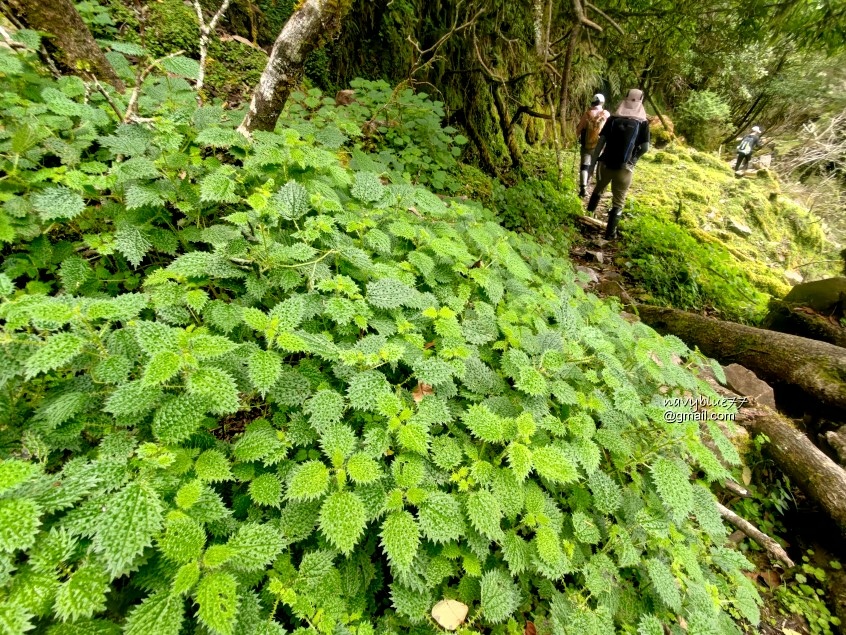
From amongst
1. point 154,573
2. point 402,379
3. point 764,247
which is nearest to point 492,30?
point 402,379

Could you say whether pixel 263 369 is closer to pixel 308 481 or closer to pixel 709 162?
pixel 308 481

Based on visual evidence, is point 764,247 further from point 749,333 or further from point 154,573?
point 154,573

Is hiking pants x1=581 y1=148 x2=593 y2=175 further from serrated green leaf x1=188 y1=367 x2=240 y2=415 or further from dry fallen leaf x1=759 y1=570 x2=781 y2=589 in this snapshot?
serrated green leaf x1=188 y1=367 x2=240 y2=415

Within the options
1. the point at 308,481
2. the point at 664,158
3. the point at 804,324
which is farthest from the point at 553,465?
the point at 664,158

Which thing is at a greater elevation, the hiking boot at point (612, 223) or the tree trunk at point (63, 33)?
the tree trunk at point (63, 33)

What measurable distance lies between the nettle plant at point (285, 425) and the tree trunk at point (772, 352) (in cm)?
238

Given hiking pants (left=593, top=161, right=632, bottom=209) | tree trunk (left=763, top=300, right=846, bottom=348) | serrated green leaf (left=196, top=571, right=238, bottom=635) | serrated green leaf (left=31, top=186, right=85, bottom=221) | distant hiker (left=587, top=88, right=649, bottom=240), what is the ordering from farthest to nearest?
hiking pants (left=593, top=161, right=632, bottom=209)
distant hiker (left=587, top=88, right=649, bottom=240)
tree trunk (left=763, top=300, right=846, bottom=348)
serrated green leaf (left=31, top=186, right=85, bottom=221)
serrated green leaf (left=196, top=571, right=238, bottom=635)

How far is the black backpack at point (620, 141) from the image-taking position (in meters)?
5.43

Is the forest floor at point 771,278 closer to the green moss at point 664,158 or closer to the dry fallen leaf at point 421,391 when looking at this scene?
the green moss at point 664,158

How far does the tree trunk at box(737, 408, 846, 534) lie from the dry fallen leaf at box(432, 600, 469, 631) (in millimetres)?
2935

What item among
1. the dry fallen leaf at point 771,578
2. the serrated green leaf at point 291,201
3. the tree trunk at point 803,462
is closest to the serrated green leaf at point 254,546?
the serrated green leaf at point 291,201

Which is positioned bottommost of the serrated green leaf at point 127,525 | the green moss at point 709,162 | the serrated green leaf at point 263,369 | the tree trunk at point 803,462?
the tree trunk at point 803,462

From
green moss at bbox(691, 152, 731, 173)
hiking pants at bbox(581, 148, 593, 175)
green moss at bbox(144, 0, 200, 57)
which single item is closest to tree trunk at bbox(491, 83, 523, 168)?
hiking pants at bbox(581, 148, 593, 175)

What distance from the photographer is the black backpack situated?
17.8 ft
